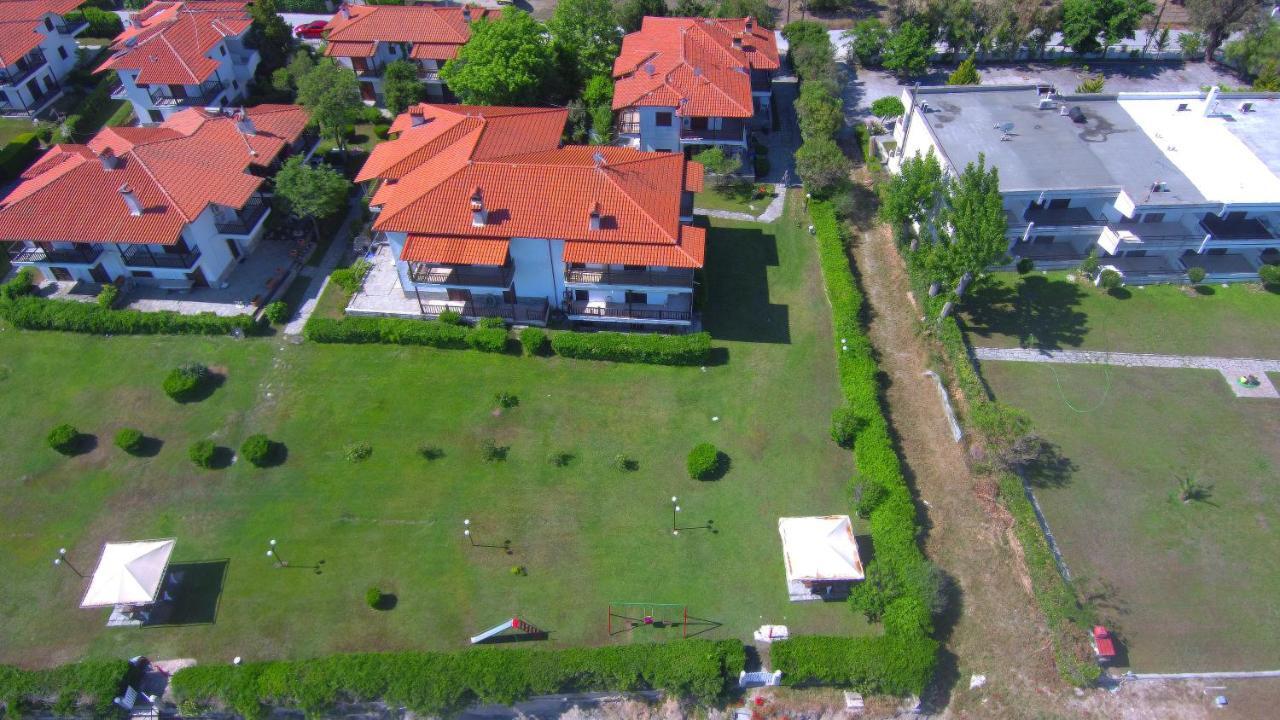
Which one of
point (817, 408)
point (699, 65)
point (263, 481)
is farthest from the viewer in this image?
point (699, 65)

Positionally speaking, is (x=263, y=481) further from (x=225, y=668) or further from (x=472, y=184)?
(x=472, y=184)

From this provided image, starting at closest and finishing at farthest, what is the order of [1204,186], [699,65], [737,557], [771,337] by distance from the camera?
[737,557] < [771,337] < [1204,186] < [699,65]

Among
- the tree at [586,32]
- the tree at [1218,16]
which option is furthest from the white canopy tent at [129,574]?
the tree at [1218,16]

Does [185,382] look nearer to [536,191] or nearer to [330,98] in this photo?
[536,191]

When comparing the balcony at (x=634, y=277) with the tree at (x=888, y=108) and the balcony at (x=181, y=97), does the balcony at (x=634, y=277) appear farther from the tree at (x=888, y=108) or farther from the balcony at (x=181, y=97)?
the balcony at (x=181, y=97)

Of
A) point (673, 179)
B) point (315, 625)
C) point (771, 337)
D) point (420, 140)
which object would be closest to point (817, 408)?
point (771, 337)

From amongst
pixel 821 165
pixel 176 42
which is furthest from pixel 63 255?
pixel 821 165

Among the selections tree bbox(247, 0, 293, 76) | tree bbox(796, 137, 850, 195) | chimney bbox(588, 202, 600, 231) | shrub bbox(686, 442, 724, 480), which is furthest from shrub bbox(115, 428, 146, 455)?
tree bbox(796, 137, 850, 195)
